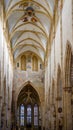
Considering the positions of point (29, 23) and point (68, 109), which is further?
point (29, 23)

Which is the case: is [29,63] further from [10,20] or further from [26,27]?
[10,20]

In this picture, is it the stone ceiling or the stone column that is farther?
the stone ceiling

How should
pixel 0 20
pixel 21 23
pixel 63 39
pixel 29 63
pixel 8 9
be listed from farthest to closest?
pixel 29 63 < pixel 21 23 < pixel 8 9 < pixel 0 20 < pixel 63 39

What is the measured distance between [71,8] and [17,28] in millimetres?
18689

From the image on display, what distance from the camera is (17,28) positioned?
36.0m

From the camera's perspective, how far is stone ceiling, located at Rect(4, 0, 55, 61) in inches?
1155

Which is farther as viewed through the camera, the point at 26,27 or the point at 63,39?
the point at 26,27

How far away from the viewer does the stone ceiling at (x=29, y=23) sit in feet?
96.3

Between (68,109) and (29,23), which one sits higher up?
(29,23)

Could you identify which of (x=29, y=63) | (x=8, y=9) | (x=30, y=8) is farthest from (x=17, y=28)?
(x=29, y=63)

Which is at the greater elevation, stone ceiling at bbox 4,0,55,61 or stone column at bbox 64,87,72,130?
stone ceiling at bbox 4,0,55,61

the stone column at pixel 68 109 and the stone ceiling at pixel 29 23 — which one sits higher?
the stone ceiling at pixel 29 23

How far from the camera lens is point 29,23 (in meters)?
36.4

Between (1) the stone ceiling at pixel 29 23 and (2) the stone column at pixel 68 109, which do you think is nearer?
(2) the stone column at pixel 68 109
